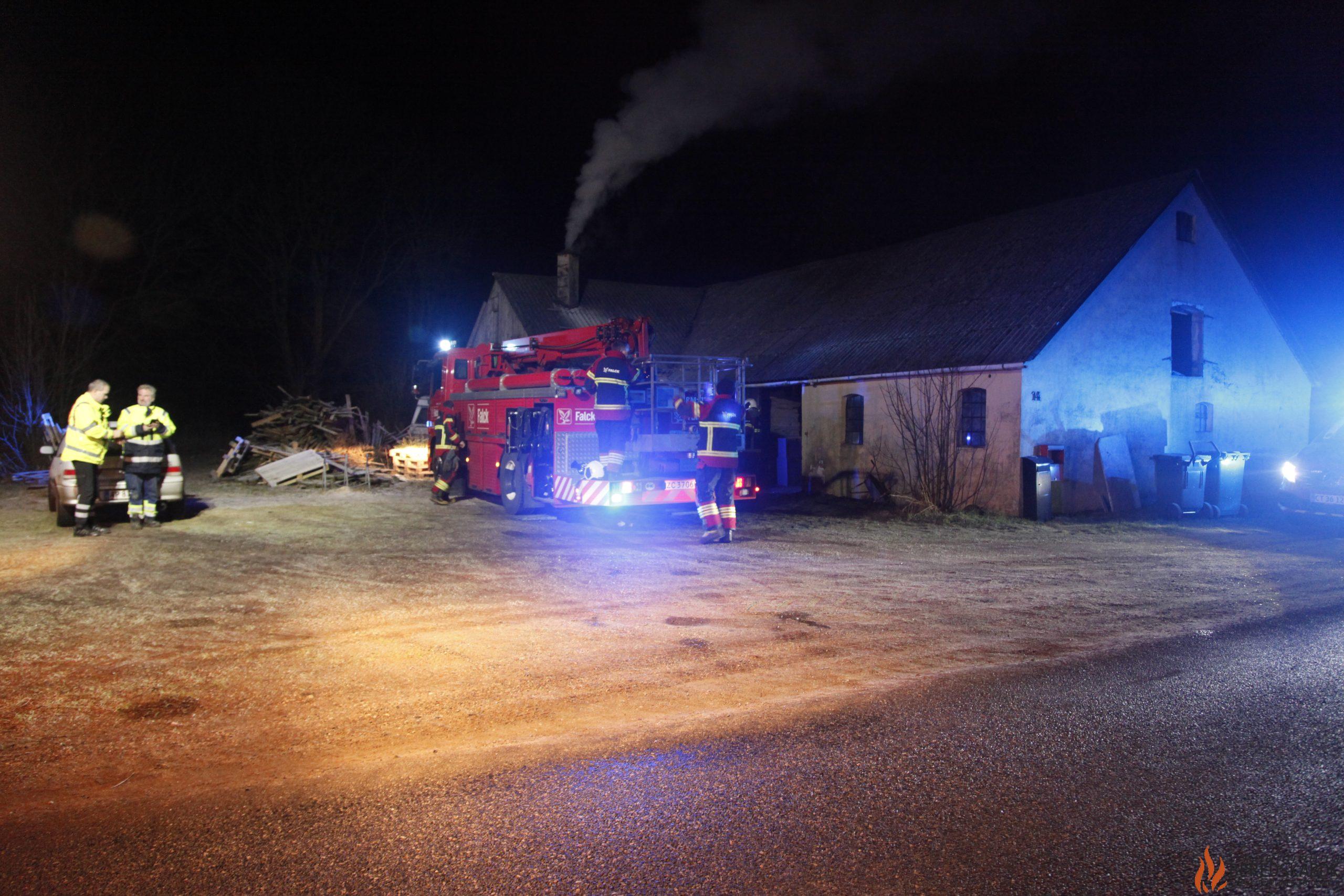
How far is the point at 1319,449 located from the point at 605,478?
11.3m

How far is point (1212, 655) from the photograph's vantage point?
5.82m

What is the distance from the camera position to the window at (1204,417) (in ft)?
60.1

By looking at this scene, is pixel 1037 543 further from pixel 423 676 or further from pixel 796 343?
pixel 796 343

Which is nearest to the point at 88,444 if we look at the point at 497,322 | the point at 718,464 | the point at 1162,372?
the point at 718,464

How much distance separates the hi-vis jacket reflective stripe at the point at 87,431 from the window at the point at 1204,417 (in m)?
20.9

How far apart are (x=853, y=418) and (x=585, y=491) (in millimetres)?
9455

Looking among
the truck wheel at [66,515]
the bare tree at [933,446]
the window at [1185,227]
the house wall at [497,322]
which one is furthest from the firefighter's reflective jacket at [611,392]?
the house wall at [497,322]

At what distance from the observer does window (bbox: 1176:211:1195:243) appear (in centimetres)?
1791

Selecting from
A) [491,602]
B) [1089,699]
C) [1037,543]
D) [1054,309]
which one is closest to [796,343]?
[1054,309]

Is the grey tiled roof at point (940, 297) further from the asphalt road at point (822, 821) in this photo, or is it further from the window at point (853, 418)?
the asphalt road at point (822, 821)

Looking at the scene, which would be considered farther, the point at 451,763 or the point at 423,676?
the point at 423,676

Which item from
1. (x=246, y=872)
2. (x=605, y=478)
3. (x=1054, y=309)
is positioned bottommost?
(x=246, y=872)

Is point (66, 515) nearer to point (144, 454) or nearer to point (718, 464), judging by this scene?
point (144, 454)

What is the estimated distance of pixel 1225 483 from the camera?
1506 centimetres
